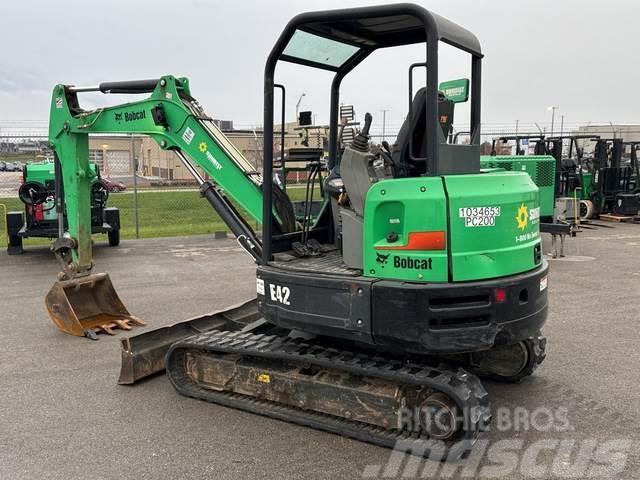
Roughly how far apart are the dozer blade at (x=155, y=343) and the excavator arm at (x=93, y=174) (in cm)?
89

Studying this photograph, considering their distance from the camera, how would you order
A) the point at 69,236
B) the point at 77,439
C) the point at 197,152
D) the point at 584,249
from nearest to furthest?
the point at 77,439 < the point at 197,152 < the point at 69,236 < the point at 584,249

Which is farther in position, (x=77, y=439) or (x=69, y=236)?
(x=69, y=236)

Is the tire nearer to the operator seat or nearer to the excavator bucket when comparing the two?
the excavator bucket

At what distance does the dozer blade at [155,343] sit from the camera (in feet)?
17.5

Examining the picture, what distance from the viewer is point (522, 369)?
5297 mm

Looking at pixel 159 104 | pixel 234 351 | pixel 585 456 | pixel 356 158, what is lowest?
pixel 585 456

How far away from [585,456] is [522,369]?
124 centimetres

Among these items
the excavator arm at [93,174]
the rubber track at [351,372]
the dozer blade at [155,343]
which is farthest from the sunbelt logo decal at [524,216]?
the dozer blade at [155,343]

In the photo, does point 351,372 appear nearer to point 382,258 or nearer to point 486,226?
point 382,258

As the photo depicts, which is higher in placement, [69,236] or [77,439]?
[69,236]

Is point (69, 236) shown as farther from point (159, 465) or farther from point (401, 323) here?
point (401, 323)

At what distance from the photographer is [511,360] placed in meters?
5.33

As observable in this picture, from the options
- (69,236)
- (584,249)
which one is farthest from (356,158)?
(584,249)

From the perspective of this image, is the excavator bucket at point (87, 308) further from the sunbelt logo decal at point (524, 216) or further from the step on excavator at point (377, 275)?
the sunbelt logo decal at point (524, 216)
